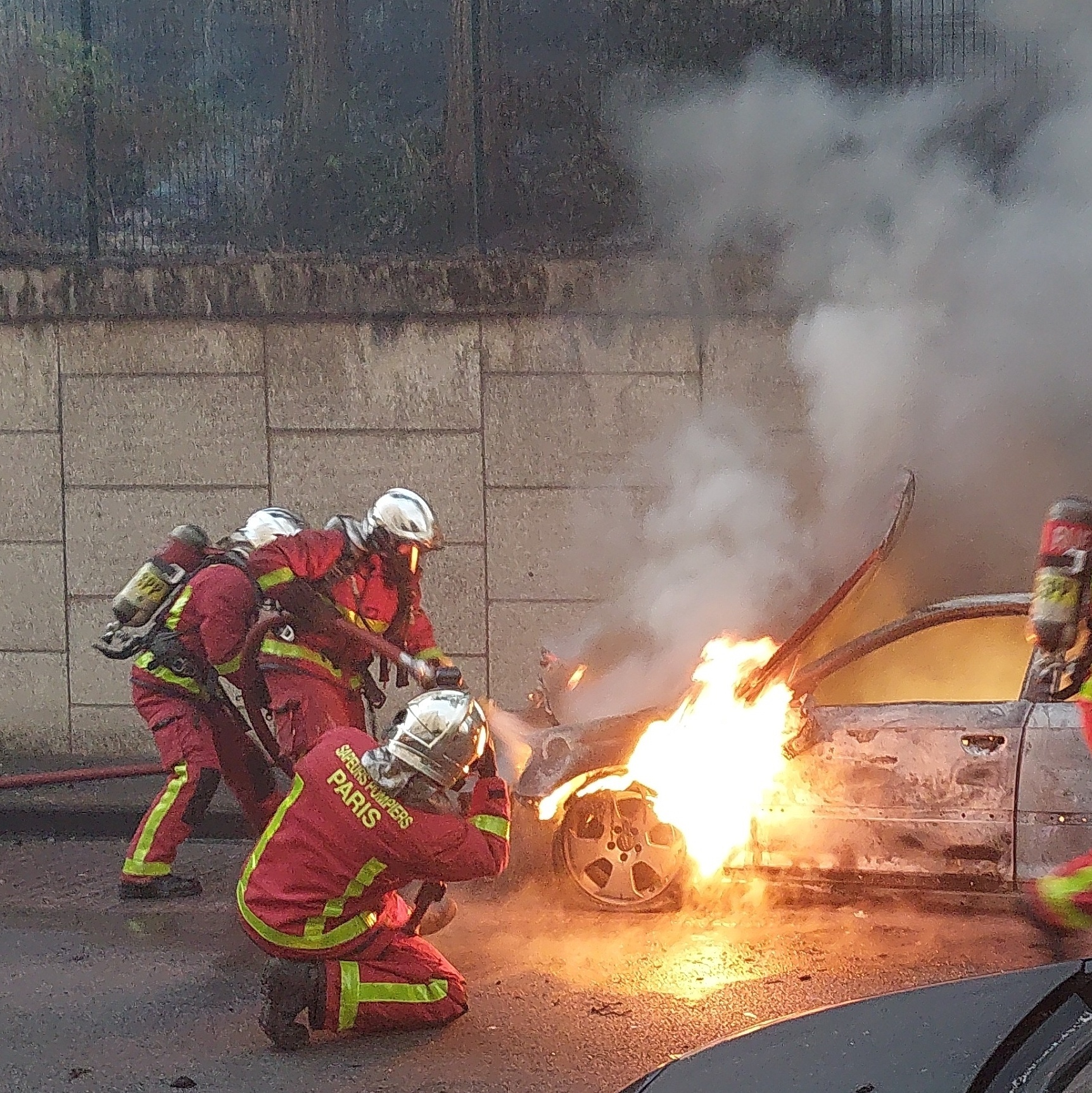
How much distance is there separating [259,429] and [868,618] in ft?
12.2

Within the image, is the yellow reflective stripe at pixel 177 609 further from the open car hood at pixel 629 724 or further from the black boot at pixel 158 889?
the open car hood at pixel 629 724

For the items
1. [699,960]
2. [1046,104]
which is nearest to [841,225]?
[1046,104]

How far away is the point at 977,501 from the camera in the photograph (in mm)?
7996

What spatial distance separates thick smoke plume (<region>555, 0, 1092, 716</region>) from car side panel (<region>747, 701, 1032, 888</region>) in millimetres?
1780

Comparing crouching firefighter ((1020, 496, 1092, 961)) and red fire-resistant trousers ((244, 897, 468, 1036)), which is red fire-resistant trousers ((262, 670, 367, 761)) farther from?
crouching firefighter ((1020, 496, 1092, 961))

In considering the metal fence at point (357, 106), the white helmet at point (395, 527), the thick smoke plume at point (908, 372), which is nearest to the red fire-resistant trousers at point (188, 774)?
the white helmet at point (395, 527)

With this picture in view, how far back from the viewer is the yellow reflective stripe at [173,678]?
6.52m

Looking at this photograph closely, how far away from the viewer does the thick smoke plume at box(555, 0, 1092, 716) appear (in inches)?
303

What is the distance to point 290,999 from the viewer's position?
14.4 ft

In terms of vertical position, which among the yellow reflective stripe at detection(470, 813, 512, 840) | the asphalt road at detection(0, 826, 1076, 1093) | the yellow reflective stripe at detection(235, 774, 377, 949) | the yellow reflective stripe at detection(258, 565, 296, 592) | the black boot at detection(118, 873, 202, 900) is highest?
the yellow reflective stripe at detection(258, 565, 296, 592)

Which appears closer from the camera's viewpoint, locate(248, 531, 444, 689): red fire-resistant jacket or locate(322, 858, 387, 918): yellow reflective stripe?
locate(322, 858, 387, 918): yellow reflective stripe

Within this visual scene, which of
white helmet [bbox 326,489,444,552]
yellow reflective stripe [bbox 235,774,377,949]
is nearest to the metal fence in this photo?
white helmet [bbox 326,489,444,552]

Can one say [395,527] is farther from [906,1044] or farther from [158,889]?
[906,1044]

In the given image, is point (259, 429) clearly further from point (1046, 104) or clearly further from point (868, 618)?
point (1046, 104)
